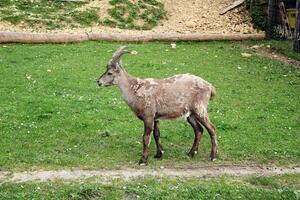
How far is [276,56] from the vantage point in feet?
80.9

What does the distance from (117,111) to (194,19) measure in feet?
51.1

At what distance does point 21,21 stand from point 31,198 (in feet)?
61.1

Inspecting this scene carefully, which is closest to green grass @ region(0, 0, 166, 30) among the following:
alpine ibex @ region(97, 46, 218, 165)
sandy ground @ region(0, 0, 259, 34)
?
sandy ground @ region(0, 0, 259, 34)

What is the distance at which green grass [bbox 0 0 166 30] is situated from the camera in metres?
27.6

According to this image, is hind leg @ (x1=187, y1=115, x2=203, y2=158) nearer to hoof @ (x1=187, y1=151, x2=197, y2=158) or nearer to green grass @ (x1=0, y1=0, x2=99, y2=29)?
hoof @ (x1=187, y1=151, x2=197, y2=158)

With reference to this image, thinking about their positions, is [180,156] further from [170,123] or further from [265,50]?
[265,50]

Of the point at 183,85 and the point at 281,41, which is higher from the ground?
the point at 183,85

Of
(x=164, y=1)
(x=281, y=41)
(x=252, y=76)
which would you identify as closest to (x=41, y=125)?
(x=252, y=76)

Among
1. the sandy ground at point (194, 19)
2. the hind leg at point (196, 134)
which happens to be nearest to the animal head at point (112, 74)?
the hind leg at point (196, 134)

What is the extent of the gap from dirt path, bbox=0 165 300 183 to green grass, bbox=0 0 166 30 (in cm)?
1670

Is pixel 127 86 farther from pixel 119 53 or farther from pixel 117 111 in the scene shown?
pixel 117 111

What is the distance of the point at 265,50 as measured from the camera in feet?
84.7

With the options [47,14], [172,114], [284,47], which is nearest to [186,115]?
[172,114]

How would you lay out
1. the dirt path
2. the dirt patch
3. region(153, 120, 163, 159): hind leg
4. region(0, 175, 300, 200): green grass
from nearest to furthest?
region(0, 175, 300, 200): green grass
the dirt path
region(153, 120, 163, 159): hind leg
the dirt patch
